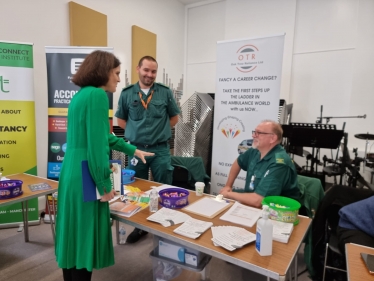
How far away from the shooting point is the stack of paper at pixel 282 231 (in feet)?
4.06

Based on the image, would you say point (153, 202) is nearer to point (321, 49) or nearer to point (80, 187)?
point (80, 187)

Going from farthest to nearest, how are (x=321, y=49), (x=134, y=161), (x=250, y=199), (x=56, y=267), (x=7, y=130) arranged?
1. (x=321, y=49)
2. (x=7, y=130)
3. (x=134, y=161)
4. (x=56, y=267)
5. (x=250, y=199)

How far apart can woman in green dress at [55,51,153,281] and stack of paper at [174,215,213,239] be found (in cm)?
41

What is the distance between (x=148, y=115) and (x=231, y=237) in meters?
1.54

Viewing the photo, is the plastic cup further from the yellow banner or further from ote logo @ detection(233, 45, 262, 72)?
the yellow banner

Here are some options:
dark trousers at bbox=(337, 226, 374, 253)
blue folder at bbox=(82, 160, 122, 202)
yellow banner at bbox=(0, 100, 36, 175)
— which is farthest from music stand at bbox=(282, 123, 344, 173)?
yellow banner at bbox=(0, 100, 36, 175)

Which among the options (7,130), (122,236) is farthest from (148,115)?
(7,130)

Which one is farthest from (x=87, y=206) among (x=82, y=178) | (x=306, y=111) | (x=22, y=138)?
(x=306, y=111)

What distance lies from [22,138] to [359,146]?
5.21m

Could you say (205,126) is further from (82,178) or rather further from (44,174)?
(82,178)

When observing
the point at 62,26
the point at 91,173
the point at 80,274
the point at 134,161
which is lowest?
the point at 80,274

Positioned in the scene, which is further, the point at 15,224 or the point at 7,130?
the point at 15,224

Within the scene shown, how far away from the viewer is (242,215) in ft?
4.95

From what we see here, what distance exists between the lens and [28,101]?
285cm
